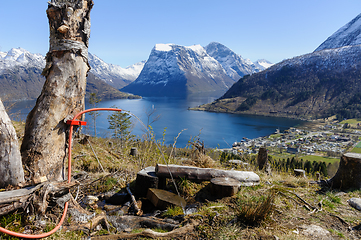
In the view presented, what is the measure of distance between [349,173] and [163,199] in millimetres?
4412

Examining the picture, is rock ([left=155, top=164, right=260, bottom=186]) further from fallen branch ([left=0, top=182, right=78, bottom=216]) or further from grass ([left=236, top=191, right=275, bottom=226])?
fallen branch ([left=0, top=182, right=78, bottom=216])

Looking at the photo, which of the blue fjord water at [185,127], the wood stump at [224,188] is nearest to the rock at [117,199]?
the wood stump at [224,188]

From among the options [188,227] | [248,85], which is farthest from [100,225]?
[248,85]

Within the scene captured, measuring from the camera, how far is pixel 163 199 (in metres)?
3.98

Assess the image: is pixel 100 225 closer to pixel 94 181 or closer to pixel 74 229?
pixel 74 229

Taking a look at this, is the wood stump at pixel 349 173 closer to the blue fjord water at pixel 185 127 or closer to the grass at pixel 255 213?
the grass at pixel 255 213

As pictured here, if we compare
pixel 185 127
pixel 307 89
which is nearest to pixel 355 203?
pixel 185 127

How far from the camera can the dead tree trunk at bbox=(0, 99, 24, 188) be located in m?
2.67

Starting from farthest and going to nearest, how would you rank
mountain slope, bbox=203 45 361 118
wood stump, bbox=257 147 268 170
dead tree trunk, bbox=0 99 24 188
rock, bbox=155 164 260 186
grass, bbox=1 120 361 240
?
mountain slope, bbox=203 45 361 118 < wood stump, bbox=257 147 268 170 < rock, bbox=155 164 260 186 < grass, bbox=1 120 361 240 < dead tree trunk, bbox=0 99 24 188

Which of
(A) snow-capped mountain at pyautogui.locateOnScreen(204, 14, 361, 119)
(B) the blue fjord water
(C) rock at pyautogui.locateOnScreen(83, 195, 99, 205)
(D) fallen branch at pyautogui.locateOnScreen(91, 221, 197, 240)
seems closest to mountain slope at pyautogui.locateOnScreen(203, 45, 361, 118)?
(A) snow-capped mountain at pyautogui.locateOnScreen(204, 14, 361, 119)

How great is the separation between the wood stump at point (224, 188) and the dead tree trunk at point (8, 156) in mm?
3472

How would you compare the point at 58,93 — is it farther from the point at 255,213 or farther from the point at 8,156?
the point at 255,213

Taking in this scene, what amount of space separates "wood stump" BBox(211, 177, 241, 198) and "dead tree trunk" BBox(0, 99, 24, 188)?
3.47 m

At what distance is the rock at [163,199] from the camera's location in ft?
12.9
